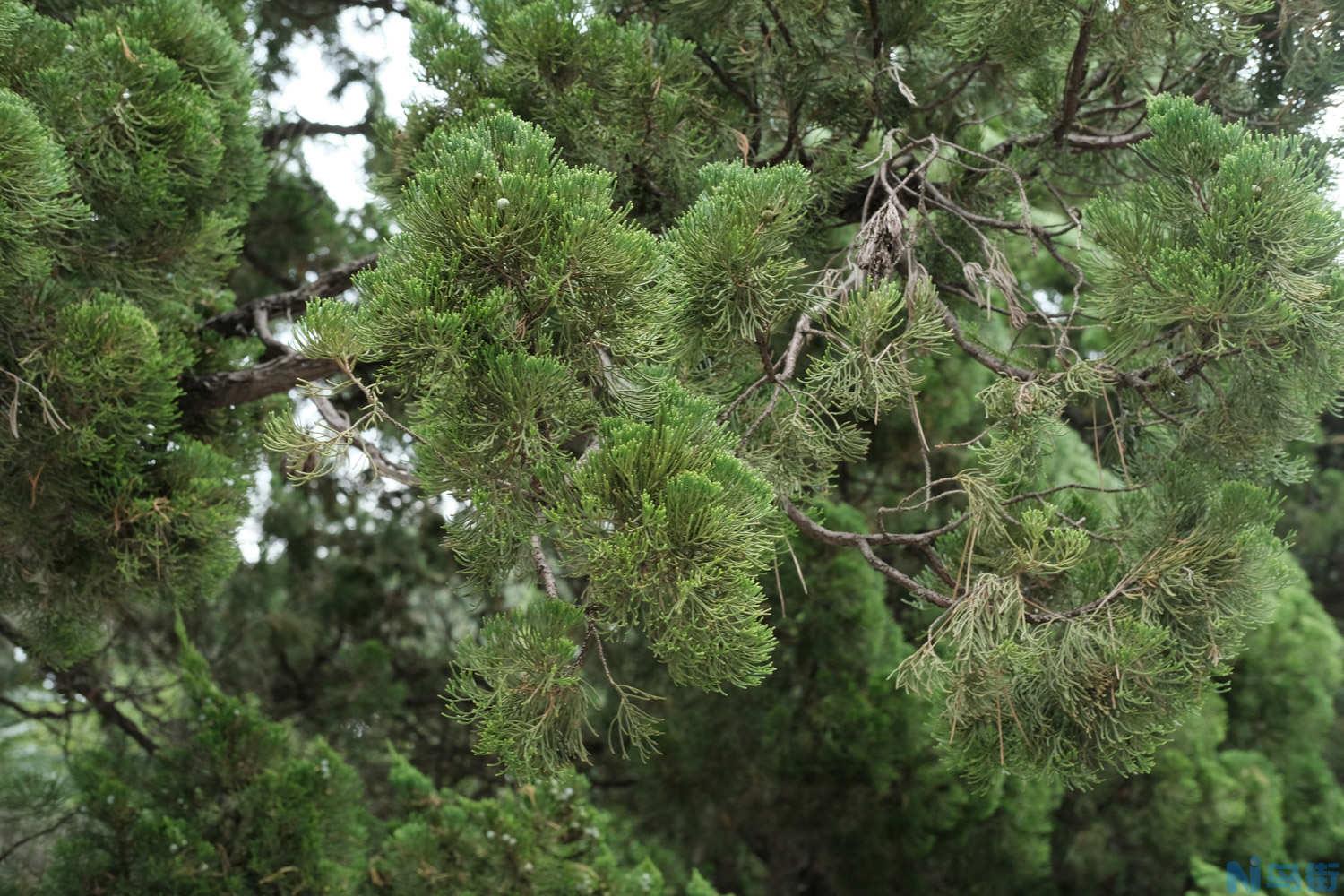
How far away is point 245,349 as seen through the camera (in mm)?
3090

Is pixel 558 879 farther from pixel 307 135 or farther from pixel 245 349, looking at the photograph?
pixel 307 135

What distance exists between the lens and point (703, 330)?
6.47 feet

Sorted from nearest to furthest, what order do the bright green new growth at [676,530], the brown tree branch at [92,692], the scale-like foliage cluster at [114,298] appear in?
1. the bright green new growth at [676,530]
2. the scale-like foliage cluster at [114,298]
3. the brown tree branch at [92,692]

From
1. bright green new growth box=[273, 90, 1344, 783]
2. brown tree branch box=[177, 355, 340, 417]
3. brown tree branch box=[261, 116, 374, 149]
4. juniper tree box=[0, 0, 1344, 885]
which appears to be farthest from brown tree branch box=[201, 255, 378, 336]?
bright green new growth box=[273, 90, 1344, 783]

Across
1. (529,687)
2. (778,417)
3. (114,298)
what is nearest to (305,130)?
(114,298)

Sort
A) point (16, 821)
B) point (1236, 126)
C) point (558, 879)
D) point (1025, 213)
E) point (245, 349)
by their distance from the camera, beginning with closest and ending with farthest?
point (1236, 126) → point (1025, 213) → point (245, 349) → point (558, 879) → point (16, 821)

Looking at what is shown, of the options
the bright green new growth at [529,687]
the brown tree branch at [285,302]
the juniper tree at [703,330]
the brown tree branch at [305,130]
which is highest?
the brown tree branch at [305,130]

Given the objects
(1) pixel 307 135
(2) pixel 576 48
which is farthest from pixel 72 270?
(1) pixel 307 135

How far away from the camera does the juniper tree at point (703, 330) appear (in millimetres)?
1683

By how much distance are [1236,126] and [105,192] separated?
2144 mm

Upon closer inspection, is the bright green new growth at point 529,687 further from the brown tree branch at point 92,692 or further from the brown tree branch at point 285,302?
the brown tree branch at point 92,692

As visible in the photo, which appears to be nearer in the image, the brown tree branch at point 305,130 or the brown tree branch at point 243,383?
the brown tree branch at point 243,383

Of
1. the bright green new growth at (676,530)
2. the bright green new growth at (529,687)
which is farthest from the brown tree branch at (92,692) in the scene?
the bright green new growth at (676,530)

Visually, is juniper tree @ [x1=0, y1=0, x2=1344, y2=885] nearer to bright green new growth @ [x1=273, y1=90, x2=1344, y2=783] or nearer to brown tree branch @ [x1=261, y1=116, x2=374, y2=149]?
bright green new growth @ [x1=273, y1=90, x2=1344, y2=783]
